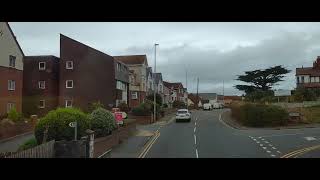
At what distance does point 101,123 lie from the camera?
30203 millimetres

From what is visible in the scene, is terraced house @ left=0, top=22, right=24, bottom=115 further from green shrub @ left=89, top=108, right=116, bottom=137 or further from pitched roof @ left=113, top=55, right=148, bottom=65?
pitched roof @ left=113, top=55, right=148, bottom=65

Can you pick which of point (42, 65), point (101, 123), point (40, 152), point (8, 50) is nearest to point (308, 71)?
point (42, 65)

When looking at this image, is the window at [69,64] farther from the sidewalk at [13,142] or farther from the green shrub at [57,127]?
the green shrub at [57,127]

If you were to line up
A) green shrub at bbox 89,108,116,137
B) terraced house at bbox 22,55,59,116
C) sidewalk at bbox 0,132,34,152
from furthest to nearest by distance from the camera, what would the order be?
terraced house at bbox 22,55,59,116
green shrub at bbox 89,108,116,137
sidewalk at bbox 0,132,34,152

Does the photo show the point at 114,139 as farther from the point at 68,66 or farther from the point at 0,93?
the point at 68,66

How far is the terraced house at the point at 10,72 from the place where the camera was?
4256cm

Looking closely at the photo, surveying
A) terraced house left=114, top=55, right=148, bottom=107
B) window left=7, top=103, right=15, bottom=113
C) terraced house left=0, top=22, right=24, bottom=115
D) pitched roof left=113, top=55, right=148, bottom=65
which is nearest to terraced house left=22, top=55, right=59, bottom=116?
terraced house left=0, top=22, right=24, bottom=115

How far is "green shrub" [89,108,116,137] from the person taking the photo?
29.7 meters

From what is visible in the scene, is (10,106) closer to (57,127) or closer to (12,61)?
(12,61)

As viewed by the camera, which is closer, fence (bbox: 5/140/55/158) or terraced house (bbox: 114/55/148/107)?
fence (bbox: 5/140/55/158)

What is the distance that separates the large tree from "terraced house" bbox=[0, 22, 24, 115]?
47.9m

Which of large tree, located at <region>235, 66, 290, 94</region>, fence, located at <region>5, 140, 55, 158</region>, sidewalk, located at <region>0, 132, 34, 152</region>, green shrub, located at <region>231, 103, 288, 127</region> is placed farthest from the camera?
large tree, located at <region>235, 66, 290, 94</region>

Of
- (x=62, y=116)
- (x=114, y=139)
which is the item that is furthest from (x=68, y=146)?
(x=114, y=139)
